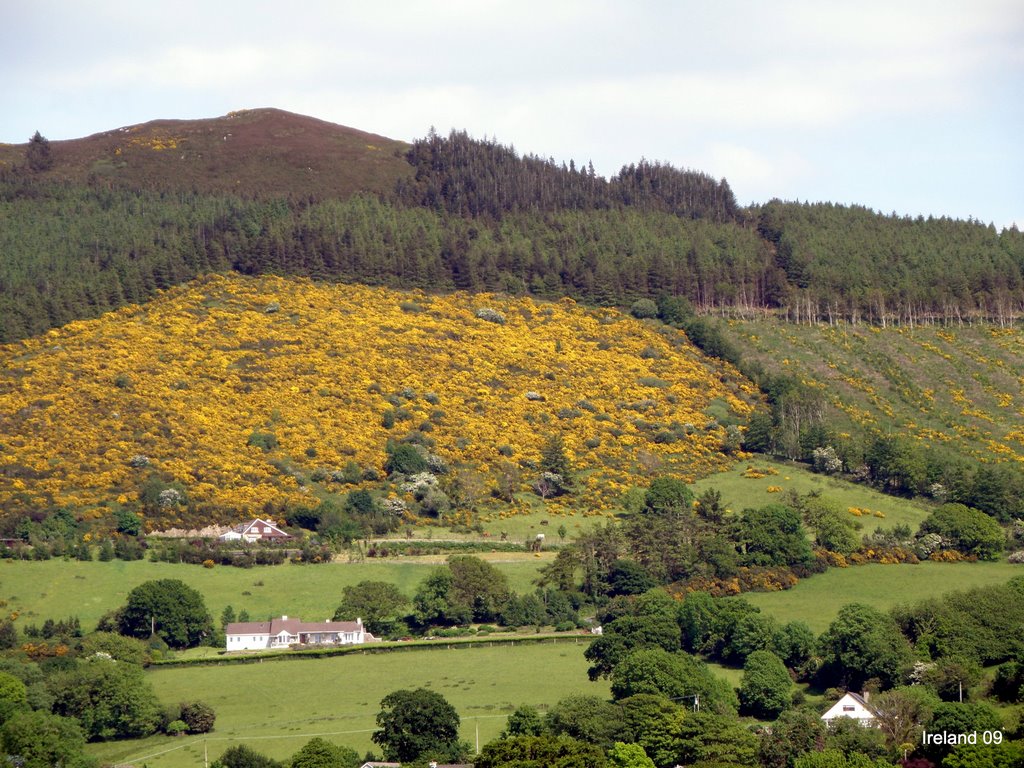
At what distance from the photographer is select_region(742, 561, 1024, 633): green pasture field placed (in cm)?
11325

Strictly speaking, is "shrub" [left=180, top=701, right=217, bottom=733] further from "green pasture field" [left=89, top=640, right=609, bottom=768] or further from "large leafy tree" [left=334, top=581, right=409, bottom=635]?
"large leafy tree" [left=334, top=581, right=409, bottom=635]

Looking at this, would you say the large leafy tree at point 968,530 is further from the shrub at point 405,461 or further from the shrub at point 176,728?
the shrub at point 176,728

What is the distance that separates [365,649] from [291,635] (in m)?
6.26

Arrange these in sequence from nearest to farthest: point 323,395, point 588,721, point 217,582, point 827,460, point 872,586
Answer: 1. point 588,721
2. point 872,586
3. point 217,582
4. point 827,460
5. point 323,395

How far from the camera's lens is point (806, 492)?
470ft

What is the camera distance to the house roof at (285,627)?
11212 cm

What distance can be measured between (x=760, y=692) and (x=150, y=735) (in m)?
33.9

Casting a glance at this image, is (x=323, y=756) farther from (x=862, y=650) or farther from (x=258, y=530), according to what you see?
(x=258, y=530)

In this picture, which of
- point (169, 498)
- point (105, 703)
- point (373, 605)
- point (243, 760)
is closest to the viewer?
point (243, 760)

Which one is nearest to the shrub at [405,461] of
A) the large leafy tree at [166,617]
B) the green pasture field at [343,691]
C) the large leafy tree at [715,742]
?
the large leafy tree at [166,617]

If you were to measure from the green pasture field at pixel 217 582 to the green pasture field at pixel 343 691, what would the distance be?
35.5ft

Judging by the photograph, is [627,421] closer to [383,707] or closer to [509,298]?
[509,298]

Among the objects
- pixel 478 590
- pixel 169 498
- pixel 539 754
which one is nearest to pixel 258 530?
pixel 169 498

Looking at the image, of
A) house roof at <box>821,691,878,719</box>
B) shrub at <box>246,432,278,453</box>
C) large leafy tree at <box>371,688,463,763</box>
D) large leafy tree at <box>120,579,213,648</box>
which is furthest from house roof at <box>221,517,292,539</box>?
house roof at <box>821,691,878,719</box>
